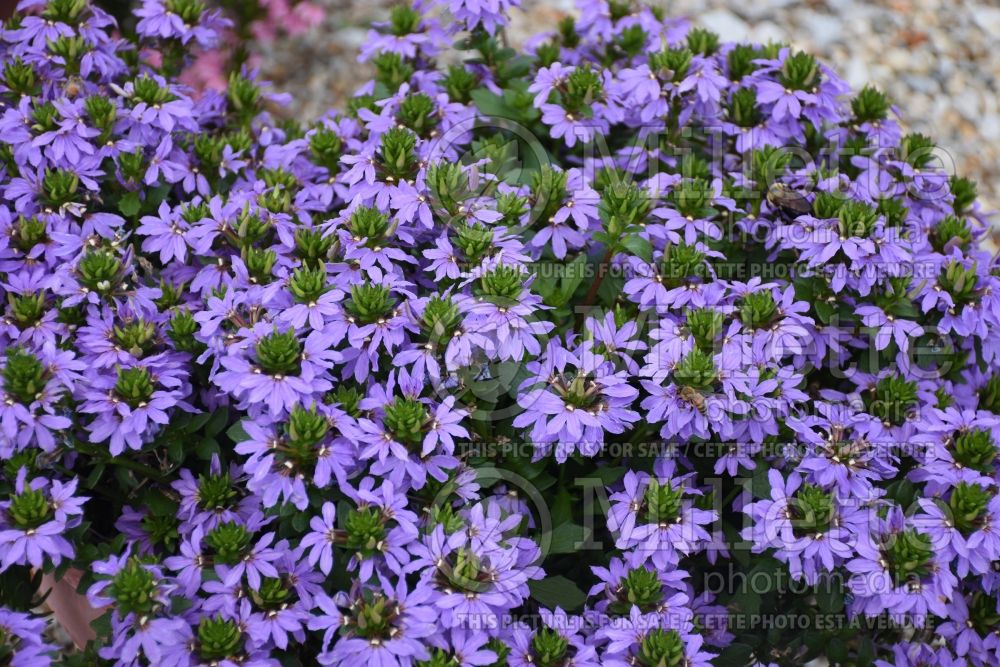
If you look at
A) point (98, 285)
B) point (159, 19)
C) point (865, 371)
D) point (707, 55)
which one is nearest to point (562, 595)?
point (865, 371)

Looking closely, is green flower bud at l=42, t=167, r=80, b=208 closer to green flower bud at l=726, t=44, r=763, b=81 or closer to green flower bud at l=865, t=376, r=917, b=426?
green flower bud at l=726, t=44, r=763, b=81

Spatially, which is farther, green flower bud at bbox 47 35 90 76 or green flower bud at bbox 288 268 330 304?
green flower bud at bbox 47 35 90 76

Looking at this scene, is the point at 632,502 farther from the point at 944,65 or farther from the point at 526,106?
the point at 944,65

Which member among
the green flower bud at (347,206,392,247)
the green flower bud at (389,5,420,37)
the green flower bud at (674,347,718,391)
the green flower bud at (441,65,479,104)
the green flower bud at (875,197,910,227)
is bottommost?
the green flower bud at (347,206,392,247)

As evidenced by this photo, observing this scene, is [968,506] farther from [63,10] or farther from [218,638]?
[63,10]

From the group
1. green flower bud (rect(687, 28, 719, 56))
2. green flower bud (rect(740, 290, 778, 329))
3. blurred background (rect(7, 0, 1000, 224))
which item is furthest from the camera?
blurred background (rect(7, 0, 1000, 224))

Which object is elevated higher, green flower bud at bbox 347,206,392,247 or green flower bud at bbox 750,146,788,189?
green flower bud at bbox 750,146,788,189

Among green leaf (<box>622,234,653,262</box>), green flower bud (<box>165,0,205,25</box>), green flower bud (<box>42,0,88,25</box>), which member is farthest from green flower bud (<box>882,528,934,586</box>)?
green flower bud (<box>42,0,88,25</box>)
